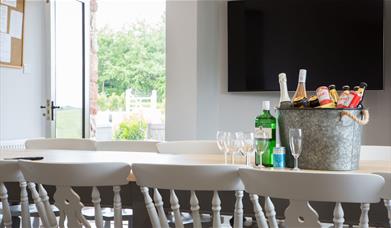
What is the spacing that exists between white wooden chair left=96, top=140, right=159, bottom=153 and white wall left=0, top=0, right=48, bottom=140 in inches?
88.3

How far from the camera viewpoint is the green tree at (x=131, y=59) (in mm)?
14453

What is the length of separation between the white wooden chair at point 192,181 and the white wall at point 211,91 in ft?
10.1

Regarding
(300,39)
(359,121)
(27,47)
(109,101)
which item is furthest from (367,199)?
(109,101)

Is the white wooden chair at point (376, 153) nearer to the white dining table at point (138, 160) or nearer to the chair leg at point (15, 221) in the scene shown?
the white dining table at point (138, 160)

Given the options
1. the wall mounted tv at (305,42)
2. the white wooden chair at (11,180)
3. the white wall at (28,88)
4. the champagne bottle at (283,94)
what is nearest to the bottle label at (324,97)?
the champagne bottle at (283,94)

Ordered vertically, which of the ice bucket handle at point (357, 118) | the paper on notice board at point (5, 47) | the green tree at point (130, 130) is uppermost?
the paper on notice board at point (5, 47)

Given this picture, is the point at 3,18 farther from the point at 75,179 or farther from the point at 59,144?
the point at 75,179

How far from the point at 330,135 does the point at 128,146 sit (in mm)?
1403

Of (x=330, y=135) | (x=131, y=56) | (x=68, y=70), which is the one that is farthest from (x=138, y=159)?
(x=131, y=56)

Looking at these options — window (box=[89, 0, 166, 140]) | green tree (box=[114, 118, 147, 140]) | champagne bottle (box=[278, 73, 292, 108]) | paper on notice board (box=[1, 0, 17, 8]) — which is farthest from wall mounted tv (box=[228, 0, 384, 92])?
window (box=[89, 0, 166, 140])

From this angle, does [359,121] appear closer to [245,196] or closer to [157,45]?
[245,196]

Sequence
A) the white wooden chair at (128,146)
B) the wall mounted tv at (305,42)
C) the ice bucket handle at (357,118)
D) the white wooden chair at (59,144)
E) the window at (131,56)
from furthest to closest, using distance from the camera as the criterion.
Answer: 1. the window at (131,56)
2. the wall mounted tv at (305,42)
3. the white wooden chair at (59,144)
4. the white wooden chair at (128,146)
5. the ice bucket handle at (357,118)

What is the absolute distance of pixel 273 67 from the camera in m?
4.70

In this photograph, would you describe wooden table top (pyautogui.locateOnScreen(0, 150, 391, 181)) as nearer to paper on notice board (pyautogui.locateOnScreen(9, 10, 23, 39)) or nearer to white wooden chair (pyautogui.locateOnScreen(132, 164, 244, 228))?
white wooden chair (pyautogui.locateOnScreen(132, 164, 244, 228))
